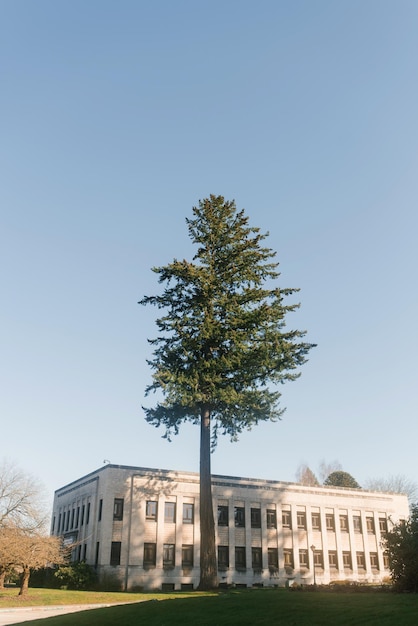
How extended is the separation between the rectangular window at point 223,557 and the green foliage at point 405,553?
93.8 ft

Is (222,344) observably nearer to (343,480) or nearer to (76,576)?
(76,576)

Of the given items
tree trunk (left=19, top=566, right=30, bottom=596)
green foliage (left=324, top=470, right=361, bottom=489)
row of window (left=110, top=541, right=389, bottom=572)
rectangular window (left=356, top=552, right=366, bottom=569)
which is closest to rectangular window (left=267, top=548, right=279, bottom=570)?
row of window (left=110, top=541, right=389, bottom=572)

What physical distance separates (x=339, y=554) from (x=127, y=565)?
919 inches

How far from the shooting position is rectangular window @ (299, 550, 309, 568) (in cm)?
5746

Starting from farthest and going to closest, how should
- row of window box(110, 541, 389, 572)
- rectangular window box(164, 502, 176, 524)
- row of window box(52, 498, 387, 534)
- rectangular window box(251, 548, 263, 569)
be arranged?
rectangular window box(251, 548, 263, 569)
rectangular window box(164, 502, 176, 524)
row of window box(52, 498, 387, 534)
row of window box(110, 541, 389, 572)

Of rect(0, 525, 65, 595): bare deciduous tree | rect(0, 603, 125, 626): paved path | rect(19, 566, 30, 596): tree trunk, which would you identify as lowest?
rect(0, 603, 125, 626): paved path

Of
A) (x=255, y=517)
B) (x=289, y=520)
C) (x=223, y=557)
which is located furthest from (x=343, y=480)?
(x=223, y=557)

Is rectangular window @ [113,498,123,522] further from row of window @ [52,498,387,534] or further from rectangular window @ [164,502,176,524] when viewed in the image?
rectangular window @ [164,502,176,524]

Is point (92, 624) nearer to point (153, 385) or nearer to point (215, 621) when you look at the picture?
point (215, 621)

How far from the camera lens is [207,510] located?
37.5m

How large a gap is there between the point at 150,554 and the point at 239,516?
989 centimetres

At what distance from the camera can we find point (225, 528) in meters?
54.6

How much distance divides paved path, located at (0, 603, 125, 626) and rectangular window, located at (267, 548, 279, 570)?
84.9 feet

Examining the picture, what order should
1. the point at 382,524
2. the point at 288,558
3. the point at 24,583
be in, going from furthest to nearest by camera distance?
the point at 382,524, the point at 288,558, the point at 24,583
